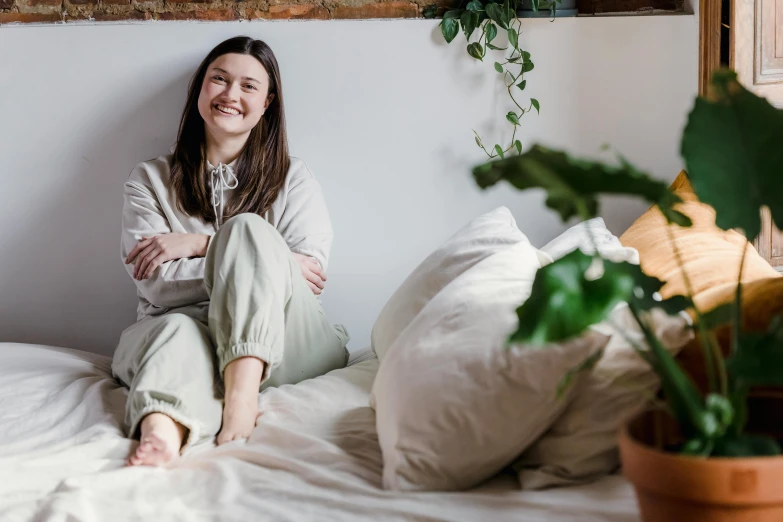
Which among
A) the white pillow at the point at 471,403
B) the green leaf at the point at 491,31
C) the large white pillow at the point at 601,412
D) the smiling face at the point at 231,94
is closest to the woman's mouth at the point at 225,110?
the smiling face at the point at 231,94

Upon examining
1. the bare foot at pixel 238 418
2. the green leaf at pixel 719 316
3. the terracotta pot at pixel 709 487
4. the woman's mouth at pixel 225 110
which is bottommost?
the bare foot at pixel 238 418

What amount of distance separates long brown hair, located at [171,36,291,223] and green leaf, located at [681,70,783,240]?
144 cm

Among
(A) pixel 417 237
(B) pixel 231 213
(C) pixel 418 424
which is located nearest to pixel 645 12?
(A) pixel 417 237

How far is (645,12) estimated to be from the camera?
2.32 m

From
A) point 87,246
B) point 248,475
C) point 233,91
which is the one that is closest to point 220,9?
point 233,91

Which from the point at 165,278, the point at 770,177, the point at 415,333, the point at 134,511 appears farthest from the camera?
the point at 165,278

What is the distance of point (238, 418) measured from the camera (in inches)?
60.8

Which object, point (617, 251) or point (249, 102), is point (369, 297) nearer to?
point (249, 102)

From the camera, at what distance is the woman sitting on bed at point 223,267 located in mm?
1570

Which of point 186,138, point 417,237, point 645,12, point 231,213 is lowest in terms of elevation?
point 417,237

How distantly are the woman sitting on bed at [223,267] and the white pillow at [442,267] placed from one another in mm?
211

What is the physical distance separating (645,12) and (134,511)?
1851 mm

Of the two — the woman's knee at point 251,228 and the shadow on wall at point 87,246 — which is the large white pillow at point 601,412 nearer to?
the woman's knee at point 251,228

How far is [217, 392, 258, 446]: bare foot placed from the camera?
1528 mm
